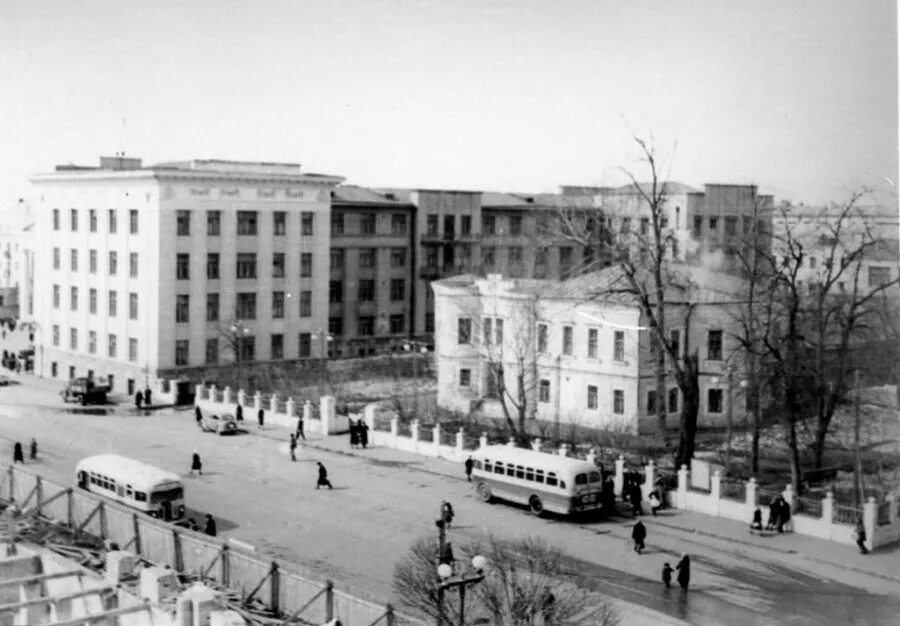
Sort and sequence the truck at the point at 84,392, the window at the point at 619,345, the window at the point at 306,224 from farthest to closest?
the window at the point at 306,224, the truck at the point at 84,392, the window at the point at 619,345

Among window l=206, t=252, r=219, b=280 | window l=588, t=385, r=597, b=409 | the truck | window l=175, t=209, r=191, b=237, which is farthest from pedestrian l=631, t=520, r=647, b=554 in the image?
window l=206, t=252, r=219, b=280

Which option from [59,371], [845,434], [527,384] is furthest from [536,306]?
[59,371]

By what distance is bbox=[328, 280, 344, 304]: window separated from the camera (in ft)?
155

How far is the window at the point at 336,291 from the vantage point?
4722cm

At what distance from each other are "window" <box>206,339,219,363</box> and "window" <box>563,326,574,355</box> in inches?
486

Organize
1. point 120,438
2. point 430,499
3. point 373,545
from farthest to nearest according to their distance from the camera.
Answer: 1. point 120,438
2. point 430,499
3. point 373,545

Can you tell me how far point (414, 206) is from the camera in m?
50.1

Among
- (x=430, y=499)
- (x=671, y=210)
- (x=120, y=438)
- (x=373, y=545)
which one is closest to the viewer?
→ (x=373, y=545)

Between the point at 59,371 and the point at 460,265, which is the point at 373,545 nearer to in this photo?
the point at 59,371

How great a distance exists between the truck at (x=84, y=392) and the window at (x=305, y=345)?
9.87 metres

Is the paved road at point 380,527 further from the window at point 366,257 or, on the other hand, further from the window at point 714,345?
the window at point 366,257

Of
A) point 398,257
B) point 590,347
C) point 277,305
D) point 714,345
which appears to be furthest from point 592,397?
point 398,257

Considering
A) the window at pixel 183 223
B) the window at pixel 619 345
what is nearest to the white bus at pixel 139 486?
the window at pixel 619 345

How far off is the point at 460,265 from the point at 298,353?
12397 mm
